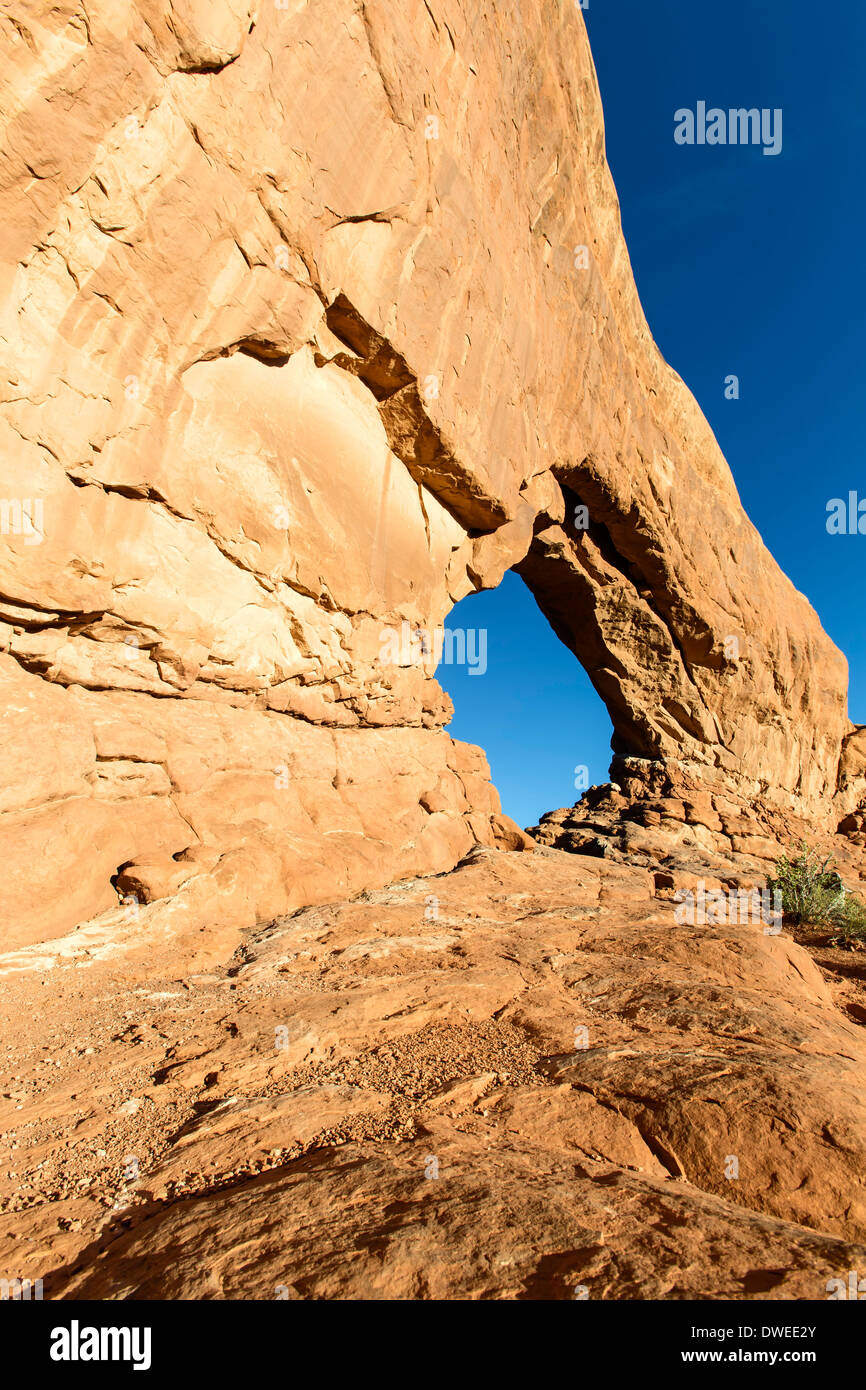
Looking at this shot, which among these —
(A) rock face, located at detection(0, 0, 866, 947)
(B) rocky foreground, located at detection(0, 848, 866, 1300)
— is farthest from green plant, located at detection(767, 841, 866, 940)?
(A) rock face, located at detection(0, 0, 866, 947)

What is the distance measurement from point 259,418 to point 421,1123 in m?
6.80

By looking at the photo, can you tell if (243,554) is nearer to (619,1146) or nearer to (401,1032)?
(401,1032)

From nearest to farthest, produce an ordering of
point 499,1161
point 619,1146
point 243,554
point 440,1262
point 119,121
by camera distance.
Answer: point 440,1262 → point 499,1161 → point 619,1146 → point 119,121 → point 243,554

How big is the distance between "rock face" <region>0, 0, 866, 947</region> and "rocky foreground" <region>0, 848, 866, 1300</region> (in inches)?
62.9

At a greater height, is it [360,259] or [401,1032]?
[360,259]

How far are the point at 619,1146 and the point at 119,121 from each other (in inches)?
299

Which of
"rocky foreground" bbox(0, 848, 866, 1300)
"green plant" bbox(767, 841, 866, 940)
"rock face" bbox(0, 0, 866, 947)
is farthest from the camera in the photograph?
"green plant" bbox(767, 841, 866, 940)

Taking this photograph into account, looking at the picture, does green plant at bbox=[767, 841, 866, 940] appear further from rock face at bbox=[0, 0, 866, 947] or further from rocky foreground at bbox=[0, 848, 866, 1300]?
rock face at bbox=[0, 0, 866, 947]

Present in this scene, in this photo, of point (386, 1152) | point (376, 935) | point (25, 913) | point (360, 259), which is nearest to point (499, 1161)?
point (386, 1152)

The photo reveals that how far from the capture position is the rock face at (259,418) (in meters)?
5.34

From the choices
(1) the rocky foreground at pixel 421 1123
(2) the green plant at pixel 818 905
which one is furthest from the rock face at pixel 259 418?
(2) the green plant at pixel 818 905

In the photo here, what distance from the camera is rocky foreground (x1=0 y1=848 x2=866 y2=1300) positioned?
1.83 m

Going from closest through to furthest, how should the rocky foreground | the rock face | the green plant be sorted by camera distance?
1. the rocky foreground
2. the rock face
3. the green plant

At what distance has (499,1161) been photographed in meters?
2.43
